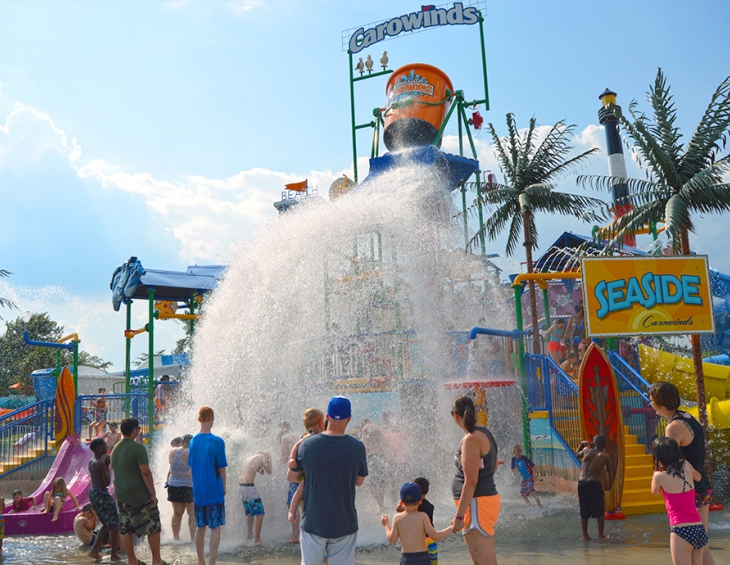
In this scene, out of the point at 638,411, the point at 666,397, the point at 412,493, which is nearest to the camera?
the point at 412,493

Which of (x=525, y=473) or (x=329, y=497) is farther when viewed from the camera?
(x=525, y=473)

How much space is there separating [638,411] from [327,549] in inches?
369

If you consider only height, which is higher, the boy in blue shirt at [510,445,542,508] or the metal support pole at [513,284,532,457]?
the metal support pole at [513,284,532,457]

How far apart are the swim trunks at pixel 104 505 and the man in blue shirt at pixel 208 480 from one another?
1.78 m

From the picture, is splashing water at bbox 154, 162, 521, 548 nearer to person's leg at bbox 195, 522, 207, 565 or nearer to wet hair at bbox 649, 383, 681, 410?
person's leg at bbox 195, 522, 207, 565

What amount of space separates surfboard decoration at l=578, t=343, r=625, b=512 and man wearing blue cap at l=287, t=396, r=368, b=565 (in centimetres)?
646

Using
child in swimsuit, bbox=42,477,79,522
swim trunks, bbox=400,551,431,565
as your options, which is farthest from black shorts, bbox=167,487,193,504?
swim trunks, bbox=400,551,431,565

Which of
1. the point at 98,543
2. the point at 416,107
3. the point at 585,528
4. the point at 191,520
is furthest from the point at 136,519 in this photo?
the point at 416,107

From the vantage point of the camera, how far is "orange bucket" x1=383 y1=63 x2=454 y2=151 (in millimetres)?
21395

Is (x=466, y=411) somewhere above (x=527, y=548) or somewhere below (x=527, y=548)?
above

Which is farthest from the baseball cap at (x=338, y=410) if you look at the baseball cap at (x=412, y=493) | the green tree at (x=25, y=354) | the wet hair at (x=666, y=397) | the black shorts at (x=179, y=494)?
the green tree at (x=25, y=354)

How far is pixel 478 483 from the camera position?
500 cm

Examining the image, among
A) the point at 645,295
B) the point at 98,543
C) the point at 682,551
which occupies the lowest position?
the point at 98,543

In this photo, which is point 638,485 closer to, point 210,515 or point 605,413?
point 605,413
